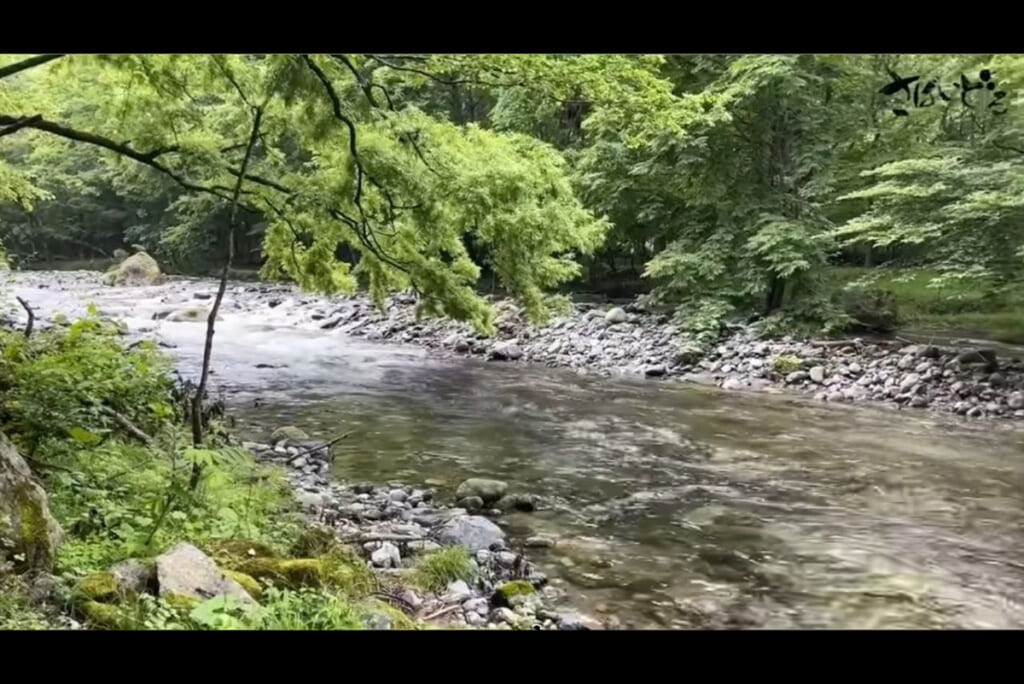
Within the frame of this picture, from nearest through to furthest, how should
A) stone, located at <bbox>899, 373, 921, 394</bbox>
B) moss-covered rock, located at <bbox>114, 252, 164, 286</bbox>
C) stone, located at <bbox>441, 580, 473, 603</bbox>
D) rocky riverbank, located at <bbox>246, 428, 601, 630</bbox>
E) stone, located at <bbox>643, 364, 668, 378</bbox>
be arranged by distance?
rocky riverbank, located at <bbox>246, 428, 601, 630</bbox>, stone, located at <bbox>441, 580, 473, 603</bbox>, stone, located at <bbox>899, 373, 921, 394</bbox>, stone, located at <bbox>643, 364, 668, 378</bbox>, moss-covered rock, located at <bbox>114, 252, 164, 286</bbox>

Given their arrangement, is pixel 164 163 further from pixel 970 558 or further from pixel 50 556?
pixel 970 558

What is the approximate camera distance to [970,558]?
550 centimetres

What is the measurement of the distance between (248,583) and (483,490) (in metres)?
3.15

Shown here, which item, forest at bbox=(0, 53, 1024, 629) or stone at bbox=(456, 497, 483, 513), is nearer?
forest at bbox=(0, 53, 1024, 629)

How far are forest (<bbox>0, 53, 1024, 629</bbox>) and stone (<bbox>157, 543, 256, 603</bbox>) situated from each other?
0.05 m

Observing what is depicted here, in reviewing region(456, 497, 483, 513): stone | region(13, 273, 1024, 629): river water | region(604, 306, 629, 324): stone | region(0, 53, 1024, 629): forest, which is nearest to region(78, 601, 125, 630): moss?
region(0, 53, 1024, 629): forest

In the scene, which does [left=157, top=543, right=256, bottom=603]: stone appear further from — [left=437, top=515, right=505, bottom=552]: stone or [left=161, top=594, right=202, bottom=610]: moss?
[left=437, top=515, right=505, bottom=552]: stone

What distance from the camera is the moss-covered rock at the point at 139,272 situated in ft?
80.3

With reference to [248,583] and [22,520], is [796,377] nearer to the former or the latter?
[248,583]

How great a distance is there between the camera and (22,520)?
330 centimetres

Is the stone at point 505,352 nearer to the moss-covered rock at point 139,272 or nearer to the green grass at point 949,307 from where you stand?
the green grass at point 949,307

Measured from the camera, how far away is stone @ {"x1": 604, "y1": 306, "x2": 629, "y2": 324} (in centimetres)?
1616
